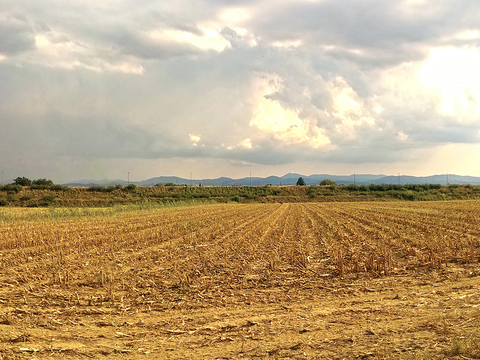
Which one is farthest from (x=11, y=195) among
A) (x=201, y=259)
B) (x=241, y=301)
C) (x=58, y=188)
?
(x=241, y=301)

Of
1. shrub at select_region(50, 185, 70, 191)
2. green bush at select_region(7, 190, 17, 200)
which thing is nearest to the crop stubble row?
green bush at select_region(7, 190, 17, 200)

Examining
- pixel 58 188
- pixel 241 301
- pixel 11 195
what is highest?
pixel 58 188

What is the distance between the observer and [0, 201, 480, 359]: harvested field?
260 inches

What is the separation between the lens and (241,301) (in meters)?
9.43

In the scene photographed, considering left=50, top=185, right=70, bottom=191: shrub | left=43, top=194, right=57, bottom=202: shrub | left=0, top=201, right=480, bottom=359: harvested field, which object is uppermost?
left=50, top=185, right=70, bottom=191: shrub

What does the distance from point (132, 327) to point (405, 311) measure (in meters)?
5.36

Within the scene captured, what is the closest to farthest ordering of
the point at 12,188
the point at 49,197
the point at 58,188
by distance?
the point at 49,197, the point at 12,188, the point at 58,188

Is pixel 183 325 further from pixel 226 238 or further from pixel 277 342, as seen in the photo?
pixel 226 238

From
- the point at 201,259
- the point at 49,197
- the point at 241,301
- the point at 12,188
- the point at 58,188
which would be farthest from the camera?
the point at 58,188

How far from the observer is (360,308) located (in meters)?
8.66

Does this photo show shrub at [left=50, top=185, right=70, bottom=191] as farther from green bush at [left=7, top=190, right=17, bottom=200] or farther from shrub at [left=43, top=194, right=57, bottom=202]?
green bush at [left=7, top=190, right=17, bottom=200]

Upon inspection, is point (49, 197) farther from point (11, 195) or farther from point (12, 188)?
point (12, 188)

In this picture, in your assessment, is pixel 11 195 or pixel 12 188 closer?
pixel 11 195

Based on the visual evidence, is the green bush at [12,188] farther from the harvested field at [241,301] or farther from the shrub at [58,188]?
the harvested field at [241,301]
